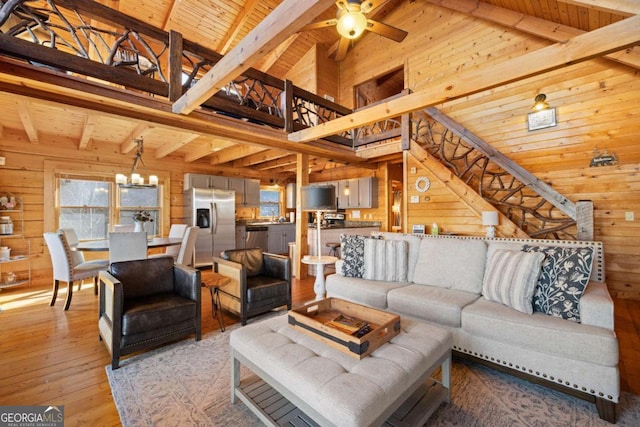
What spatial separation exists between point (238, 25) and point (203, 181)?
3247mm

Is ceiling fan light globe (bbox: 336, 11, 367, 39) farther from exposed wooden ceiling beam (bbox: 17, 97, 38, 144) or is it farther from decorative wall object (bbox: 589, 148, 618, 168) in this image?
decorative wall object (bbox: 589, 148, 618, 168)

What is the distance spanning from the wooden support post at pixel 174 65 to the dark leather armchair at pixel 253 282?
1.84 meters

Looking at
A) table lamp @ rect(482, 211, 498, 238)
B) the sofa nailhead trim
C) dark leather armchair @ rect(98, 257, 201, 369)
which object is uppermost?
table lamp @ rect(482, 211, 498, 238)

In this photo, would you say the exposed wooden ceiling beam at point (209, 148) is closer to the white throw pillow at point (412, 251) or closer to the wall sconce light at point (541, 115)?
the white throw pillow at point (412, 251)

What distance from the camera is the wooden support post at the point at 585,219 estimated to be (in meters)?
3.20

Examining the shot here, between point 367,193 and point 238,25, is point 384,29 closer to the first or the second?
point 238,25

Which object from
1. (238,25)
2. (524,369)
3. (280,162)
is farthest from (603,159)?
(238,25)

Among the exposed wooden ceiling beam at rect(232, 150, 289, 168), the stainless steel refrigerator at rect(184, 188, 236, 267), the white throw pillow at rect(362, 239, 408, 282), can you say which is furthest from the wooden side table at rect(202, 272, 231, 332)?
the stainless steel refrigerator at rect(184, 188, 236, 267)

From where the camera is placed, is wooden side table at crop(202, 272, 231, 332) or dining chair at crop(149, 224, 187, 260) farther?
dining chair at crop(149, 224, 187, 260)

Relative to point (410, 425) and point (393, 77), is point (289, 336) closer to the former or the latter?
point (410, 425)

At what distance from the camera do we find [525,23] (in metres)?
4.20

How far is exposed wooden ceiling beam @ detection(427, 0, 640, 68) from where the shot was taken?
130 inches

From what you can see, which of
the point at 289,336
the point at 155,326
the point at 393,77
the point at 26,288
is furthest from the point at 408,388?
the point at 393,77

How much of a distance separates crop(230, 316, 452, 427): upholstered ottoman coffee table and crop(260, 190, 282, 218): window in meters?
6.55
